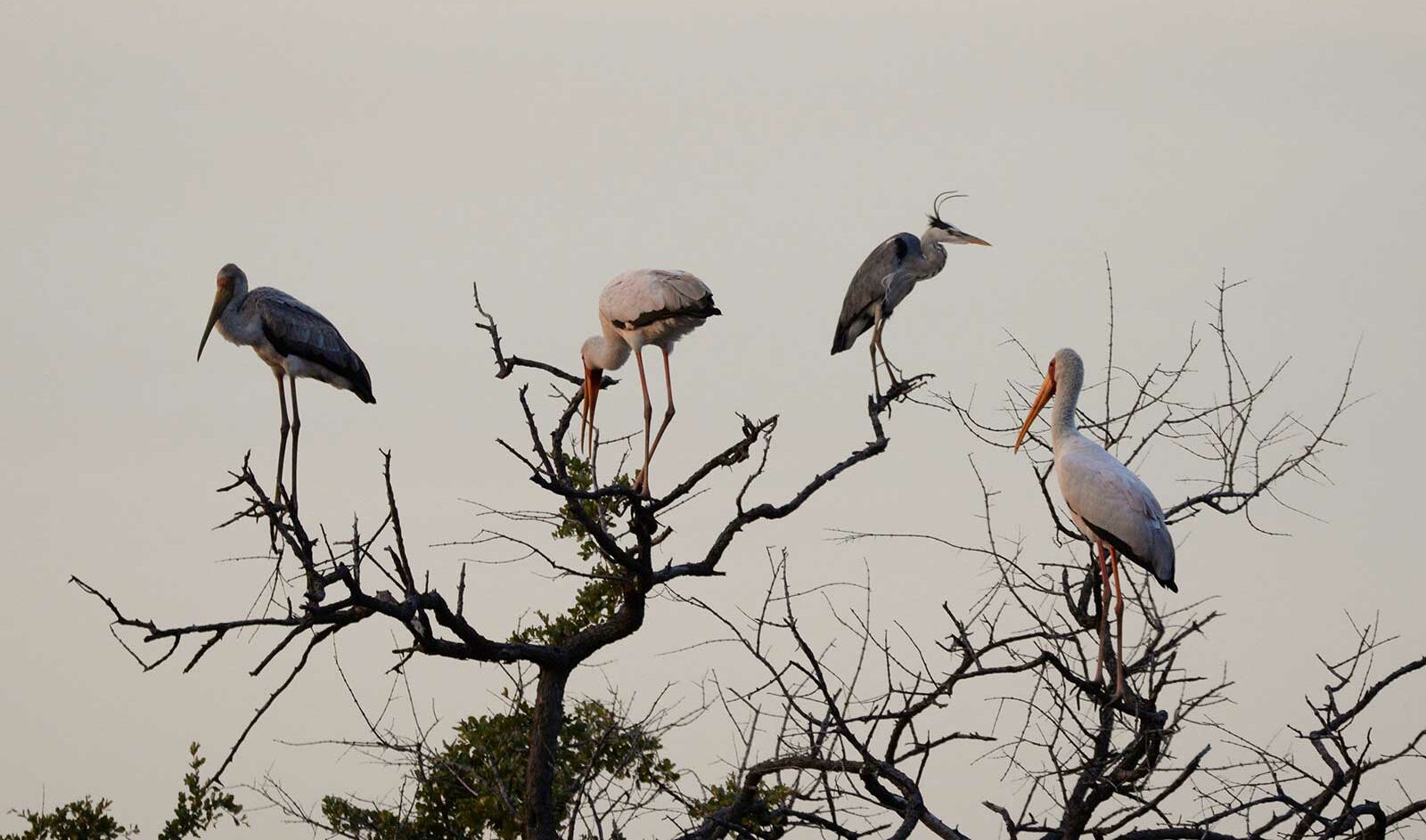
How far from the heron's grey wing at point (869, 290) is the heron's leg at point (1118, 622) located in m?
4.81

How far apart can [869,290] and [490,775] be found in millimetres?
5182

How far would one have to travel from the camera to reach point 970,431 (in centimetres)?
797

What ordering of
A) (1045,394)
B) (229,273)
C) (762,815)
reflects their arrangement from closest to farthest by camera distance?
(762,815)
(1045,394)
(229,273)

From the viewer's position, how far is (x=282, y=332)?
37.0 ft

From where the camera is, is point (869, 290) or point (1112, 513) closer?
point (1112, 513)

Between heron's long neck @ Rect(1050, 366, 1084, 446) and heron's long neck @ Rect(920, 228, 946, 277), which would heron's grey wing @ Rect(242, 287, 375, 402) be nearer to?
heron's long neck @ Rect(920, 228, 946, 277)

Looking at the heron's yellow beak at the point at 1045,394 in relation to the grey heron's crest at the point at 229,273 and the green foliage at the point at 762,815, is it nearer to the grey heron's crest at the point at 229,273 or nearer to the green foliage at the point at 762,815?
the green foliage at the point at 762,815

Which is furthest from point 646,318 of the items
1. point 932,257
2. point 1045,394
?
point 932,257

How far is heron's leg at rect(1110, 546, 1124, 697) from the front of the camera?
23.4 feet

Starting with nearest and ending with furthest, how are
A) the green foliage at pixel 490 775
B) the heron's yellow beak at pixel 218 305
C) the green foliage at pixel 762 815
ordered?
the green foliage at pixel 762 815, the green foliage at pixel 490 775, the heron's yellow beak at pixel 218 305

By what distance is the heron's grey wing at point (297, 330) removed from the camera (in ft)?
37.0

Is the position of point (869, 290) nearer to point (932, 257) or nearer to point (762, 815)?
point (932, 257)

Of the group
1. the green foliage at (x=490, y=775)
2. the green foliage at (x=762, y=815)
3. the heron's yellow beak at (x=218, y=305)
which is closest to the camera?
the green foliage at (x=762, y=815)

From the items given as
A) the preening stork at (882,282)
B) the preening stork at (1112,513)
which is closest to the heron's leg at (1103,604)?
the preening stork at (1112,513)
